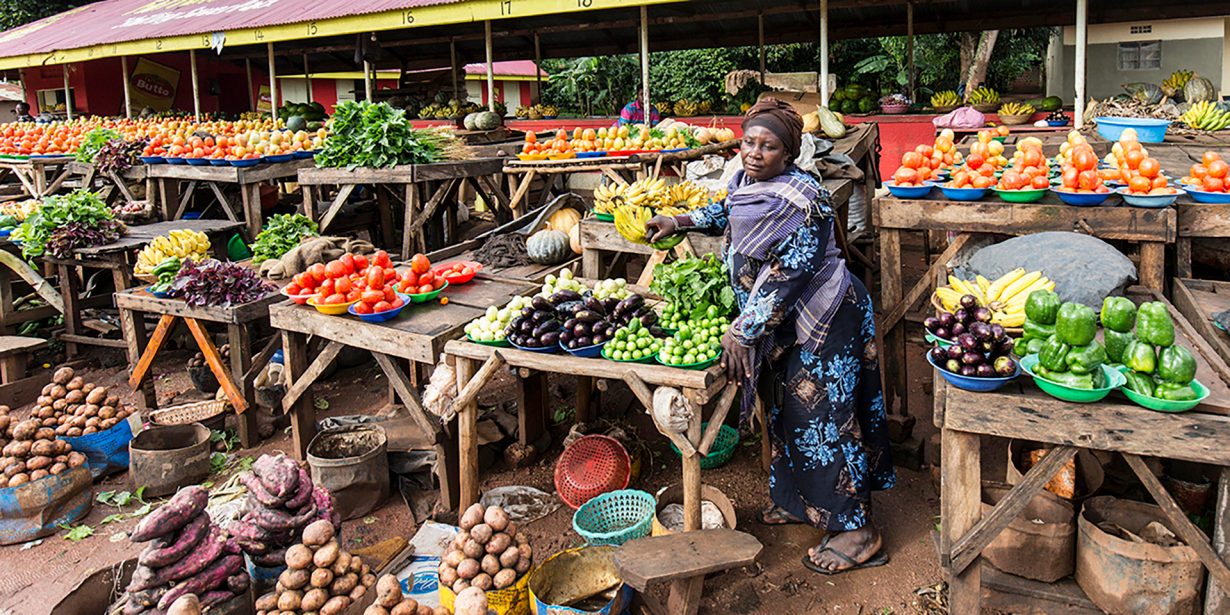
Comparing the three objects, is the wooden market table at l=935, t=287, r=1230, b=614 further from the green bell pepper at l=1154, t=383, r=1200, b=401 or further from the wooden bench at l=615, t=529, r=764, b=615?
the wooden bench at l=615, t=529, r=764, b=615

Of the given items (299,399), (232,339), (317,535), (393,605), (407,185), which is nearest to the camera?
(393,605)

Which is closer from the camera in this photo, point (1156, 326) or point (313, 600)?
point (1156, 326)

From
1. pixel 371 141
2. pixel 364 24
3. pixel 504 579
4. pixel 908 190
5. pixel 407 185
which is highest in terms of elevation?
pixel 364 24

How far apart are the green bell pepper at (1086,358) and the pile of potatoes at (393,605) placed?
2287 millimetres

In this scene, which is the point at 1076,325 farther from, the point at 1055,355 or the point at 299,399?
the point at 299,399

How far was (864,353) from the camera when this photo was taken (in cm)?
383

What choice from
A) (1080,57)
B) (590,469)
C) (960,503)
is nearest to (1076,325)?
(960,503)

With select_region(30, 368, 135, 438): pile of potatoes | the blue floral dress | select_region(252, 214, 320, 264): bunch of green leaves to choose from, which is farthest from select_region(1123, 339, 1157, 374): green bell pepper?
select_region(252, 214, 320, 264): bunch of green leaves

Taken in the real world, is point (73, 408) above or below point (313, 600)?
above

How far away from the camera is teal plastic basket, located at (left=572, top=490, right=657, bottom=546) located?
13.0 ft

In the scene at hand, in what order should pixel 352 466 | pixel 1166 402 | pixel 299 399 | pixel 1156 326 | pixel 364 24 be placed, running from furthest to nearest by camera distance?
pixel 364 24
pixel 299 399
pixel 352 466
pixel 1156 326
pixel 1166 402

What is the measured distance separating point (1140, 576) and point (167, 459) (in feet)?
16.2

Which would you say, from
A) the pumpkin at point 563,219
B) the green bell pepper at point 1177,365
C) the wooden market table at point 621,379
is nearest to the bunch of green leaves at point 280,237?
the pumpkin at point 563,219

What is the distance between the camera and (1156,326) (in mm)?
2740
